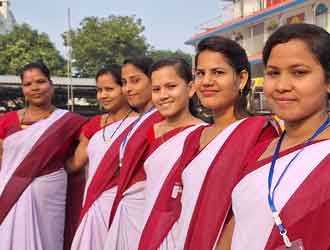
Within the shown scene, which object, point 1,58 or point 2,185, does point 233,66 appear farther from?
point 1,58

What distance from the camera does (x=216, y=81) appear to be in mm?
Result: 2197

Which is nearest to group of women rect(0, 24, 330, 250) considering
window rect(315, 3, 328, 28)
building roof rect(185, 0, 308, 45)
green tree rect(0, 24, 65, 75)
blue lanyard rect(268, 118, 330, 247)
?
blue lanyard rect(268, 118, 330, 247)

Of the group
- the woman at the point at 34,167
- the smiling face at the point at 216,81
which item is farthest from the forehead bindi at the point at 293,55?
the woman at the point at 34,167

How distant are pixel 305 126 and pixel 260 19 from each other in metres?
22.2

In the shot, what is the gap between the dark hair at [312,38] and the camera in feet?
5.18

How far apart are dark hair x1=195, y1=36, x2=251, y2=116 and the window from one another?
1827 centimetres

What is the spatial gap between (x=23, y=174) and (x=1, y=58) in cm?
2743

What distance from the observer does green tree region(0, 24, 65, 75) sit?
29016mm

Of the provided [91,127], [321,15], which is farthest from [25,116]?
[321,15]

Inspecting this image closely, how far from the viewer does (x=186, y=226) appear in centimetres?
207

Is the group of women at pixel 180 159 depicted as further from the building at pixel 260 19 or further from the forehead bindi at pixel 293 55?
the building at pixel 260 19

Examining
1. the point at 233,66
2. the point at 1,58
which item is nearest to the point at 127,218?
the point at 233,66

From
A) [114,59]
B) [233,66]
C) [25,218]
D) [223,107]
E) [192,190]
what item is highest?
[114,59]

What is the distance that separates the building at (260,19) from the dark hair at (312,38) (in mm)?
16617
